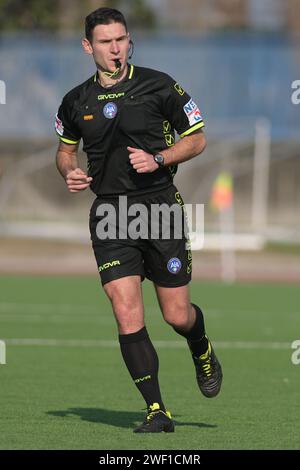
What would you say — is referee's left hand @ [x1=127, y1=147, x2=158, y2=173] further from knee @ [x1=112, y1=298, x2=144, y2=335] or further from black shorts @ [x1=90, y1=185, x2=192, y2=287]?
knee @ [x1=112, y1=298, x2=144, y2=335]

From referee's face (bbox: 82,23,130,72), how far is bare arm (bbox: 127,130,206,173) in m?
0.62

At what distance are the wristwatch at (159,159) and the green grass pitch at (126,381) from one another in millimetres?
1795

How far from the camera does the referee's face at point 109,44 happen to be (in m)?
8.77

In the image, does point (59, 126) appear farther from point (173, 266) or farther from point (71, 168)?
point (173, 266)

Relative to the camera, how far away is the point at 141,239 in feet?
29.6

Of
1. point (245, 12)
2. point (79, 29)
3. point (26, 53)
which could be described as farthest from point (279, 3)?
point (26, 53)

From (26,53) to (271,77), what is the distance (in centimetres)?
776

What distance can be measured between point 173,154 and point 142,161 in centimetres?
32

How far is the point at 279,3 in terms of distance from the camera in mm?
54719

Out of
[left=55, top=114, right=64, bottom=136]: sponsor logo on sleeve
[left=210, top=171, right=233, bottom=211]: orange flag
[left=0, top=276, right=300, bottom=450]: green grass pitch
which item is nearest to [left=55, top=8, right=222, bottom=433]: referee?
[left=55, top=114, right=64, bottom=136]: sponsor logo on sleeve

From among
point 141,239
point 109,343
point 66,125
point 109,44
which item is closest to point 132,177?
point 141,239

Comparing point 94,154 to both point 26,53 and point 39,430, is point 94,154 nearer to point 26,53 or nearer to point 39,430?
point 39,430

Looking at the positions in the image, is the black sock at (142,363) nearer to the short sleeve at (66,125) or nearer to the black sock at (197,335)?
the black sock at (197,335)
